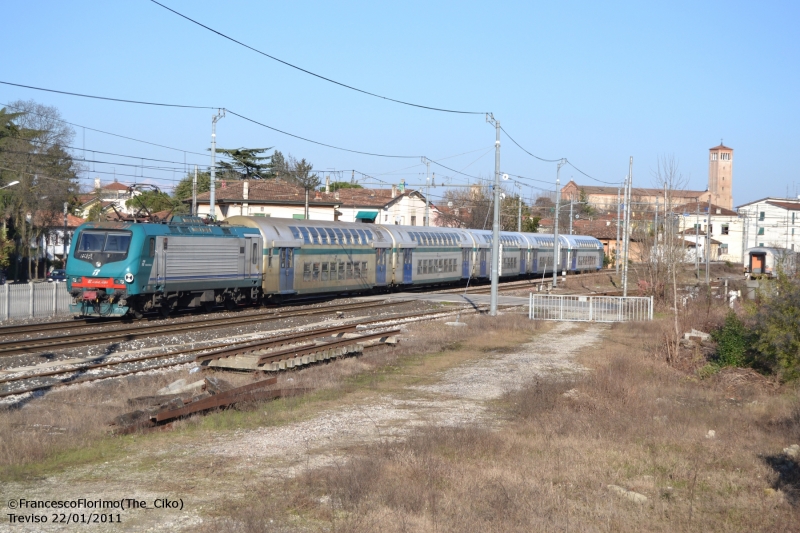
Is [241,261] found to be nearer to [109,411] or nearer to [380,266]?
[380,266]

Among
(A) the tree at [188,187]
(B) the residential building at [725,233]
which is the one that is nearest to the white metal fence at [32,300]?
(A) the tree at [188,187]

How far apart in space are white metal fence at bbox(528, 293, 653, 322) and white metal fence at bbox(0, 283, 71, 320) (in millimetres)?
17378

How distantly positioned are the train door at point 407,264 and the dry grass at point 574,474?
28.3 m

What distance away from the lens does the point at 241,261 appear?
29609mm

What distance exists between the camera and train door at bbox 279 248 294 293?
3228cm

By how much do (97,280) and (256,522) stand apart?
19.1 meters

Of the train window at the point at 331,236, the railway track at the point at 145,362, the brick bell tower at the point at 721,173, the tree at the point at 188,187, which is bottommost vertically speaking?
the railway track at the point at 145,362

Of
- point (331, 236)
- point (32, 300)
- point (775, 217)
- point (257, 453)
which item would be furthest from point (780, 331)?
point (775, 217)

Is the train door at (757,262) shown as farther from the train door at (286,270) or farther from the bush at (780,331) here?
the bush at (780,331)

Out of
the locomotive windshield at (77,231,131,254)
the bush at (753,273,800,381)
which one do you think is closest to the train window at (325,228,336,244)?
the locomotive windshield at (77,231,131,254)

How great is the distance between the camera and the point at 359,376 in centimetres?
1700

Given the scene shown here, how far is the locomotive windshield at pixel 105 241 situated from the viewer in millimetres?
24922

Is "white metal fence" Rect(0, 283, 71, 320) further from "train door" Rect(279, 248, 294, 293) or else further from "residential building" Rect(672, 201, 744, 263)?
"residential building" Rect(672, 201, 744, 263)

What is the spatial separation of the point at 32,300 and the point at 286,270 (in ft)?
30.8
